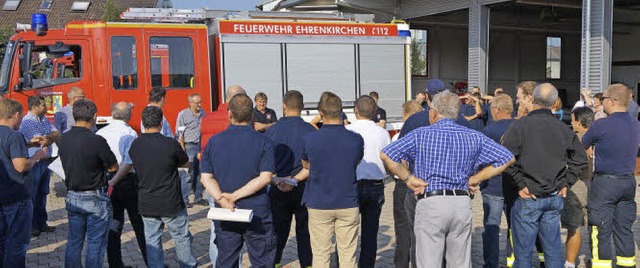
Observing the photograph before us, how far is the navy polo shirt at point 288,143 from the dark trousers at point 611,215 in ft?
8.23

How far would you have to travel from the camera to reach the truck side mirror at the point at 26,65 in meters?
9.52

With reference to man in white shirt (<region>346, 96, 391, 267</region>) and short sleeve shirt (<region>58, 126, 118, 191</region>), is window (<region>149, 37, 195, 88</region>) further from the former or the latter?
man in white shirt (<region>346, 96, 391, 267</region>)

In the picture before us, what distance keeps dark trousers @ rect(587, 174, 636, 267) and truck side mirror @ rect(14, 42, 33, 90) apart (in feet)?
27.3

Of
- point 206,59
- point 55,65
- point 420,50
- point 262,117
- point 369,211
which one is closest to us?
point 369,211

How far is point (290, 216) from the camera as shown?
542 cm

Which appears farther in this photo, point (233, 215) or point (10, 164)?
point (10, 164)

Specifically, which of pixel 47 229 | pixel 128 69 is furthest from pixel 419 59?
pixel 47 229

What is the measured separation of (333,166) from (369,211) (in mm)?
903

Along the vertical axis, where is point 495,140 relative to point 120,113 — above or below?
below

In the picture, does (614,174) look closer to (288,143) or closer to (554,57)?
(288,143)

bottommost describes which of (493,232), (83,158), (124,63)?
(493,232)

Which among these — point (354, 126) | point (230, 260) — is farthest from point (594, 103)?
point (230, 260)

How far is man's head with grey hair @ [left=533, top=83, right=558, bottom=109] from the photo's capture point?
4.58 metres

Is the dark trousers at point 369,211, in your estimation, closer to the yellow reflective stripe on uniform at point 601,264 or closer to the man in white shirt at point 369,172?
the man in white shirt at point 369,172
